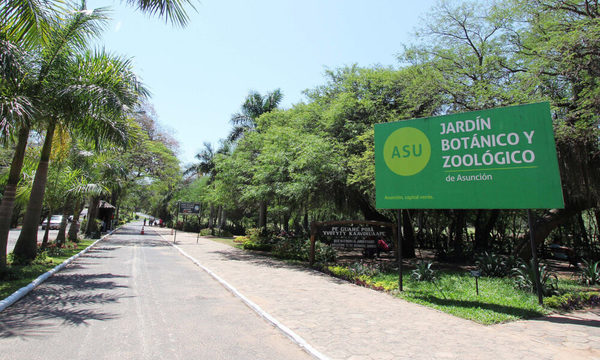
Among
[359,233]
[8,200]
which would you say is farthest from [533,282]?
[8,200]

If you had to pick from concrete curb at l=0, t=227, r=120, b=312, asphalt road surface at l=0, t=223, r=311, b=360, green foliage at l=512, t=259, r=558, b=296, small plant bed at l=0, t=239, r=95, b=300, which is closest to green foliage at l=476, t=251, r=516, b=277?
green foliage at l=512, t=259, r=558, b=296

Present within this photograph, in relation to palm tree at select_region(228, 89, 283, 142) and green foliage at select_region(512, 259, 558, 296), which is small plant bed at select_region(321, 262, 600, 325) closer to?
green foliage at select_region(512, 259, 558, 296)

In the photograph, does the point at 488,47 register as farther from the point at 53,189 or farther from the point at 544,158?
the point at 53,189

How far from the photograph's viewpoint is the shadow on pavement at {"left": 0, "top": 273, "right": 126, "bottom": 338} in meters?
5.30

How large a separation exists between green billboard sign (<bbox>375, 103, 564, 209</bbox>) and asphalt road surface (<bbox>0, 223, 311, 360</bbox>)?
5.53 metres

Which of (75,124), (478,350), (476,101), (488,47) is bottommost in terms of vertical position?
(478,350)

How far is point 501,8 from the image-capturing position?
12828 millimetres

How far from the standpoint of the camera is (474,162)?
8227mm

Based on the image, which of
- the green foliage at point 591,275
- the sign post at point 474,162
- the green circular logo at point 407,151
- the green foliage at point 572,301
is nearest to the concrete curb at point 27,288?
the sign post at point 474,162

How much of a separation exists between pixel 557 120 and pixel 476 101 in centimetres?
252

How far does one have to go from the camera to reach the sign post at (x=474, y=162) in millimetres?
7605

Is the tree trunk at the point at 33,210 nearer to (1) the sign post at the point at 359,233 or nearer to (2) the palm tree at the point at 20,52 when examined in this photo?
(2) the palm tree at the point at 20,52

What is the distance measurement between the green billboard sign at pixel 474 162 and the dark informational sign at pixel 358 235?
115 inches

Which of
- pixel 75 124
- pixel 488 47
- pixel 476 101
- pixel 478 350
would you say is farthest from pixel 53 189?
pixel 488 47
